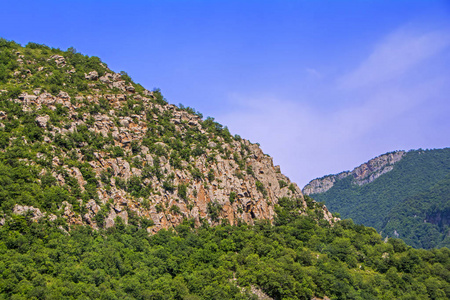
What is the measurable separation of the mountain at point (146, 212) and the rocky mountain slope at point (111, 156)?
0.36 meters

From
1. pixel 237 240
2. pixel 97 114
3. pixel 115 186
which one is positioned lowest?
pixel 237 240

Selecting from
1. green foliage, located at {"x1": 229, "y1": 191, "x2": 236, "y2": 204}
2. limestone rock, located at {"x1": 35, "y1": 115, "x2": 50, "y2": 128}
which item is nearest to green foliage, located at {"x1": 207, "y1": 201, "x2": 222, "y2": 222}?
green foliage, located at {"x1": 229, "y1": 191, "x2": 236, "y2": 204}

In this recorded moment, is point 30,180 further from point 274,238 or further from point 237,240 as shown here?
point 274,238

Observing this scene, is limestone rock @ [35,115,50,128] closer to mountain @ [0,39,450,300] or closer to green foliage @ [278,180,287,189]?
mountain @ [0,39,450,300]

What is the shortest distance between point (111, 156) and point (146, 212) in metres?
18.8

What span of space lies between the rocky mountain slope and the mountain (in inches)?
14.1

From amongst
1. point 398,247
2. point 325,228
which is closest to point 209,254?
point 325,228

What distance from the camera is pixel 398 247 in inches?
5251

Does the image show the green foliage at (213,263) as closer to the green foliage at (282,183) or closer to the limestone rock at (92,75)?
the green foliage at (282,183)

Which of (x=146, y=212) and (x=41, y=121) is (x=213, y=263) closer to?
(x=146, y=212)

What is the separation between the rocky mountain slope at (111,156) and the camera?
10106 cm

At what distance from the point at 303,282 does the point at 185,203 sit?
133 ft

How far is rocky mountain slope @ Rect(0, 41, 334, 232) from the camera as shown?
101m

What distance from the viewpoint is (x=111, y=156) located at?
11806 centimetres
